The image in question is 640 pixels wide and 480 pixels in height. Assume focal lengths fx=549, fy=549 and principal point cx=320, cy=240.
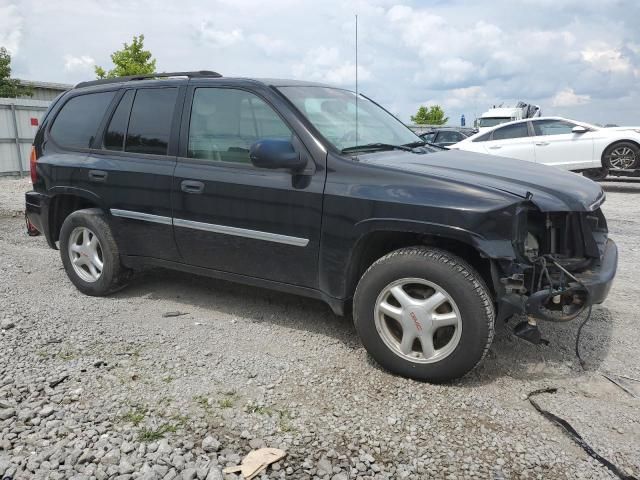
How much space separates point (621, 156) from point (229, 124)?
33.9ft

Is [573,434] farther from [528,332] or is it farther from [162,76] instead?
[162,76]

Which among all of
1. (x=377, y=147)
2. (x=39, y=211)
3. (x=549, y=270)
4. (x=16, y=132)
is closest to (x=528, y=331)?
(x=549, y=270)

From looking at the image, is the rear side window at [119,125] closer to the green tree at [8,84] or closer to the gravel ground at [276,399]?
the gravel ground at [276,399]

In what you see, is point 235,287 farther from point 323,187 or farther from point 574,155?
point 574,155

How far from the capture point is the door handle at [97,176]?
4488 mm

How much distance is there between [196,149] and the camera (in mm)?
4074

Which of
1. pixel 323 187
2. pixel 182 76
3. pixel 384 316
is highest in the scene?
pixel 182 76

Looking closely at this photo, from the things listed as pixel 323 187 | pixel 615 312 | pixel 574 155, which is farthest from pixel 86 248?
pixel 574 155

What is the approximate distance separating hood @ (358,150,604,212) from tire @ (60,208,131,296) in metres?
2.37

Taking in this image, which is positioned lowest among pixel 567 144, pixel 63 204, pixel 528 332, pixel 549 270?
pixel 528 332

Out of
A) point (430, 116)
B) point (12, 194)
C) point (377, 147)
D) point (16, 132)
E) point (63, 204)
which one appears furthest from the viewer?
point (430, 116)

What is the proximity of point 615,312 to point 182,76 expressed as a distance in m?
3.93

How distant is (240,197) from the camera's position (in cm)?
377

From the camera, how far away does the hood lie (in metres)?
3.13
